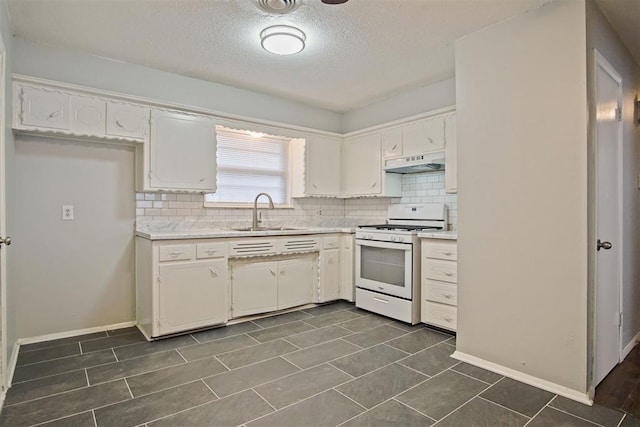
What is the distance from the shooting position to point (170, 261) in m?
3.07

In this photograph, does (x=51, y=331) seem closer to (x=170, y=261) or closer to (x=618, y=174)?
(x=170, y=261)

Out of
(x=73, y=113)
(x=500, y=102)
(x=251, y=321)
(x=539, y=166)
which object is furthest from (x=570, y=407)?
(x=73, y=113)

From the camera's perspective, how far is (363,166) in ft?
14.6

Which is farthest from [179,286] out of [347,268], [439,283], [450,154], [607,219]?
[607,219]

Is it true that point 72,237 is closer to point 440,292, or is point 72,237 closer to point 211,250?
point 211,250

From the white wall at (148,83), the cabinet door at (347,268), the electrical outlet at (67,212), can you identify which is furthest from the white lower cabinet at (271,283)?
the white wall at (148,83)

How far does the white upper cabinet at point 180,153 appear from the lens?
10.8ft

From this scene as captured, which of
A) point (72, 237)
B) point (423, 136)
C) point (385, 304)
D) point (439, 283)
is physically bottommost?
point (385, 304)

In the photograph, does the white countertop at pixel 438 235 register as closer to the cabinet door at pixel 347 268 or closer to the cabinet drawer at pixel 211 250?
the cabinet door at pixel 347 268

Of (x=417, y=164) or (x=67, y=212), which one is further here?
(x=417, y=164)

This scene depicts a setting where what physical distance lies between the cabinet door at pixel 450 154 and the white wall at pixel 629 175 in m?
1.22

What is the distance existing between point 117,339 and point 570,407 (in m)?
3.21

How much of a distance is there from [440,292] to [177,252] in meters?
2.29

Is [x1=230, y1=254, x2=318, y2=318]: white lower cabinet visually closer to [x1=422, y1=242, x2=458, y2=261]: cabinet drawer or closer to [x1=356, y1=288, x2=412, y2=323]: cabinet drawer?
[x1=356, y1=288, x2=412, y2=323]: cabinet drawer
